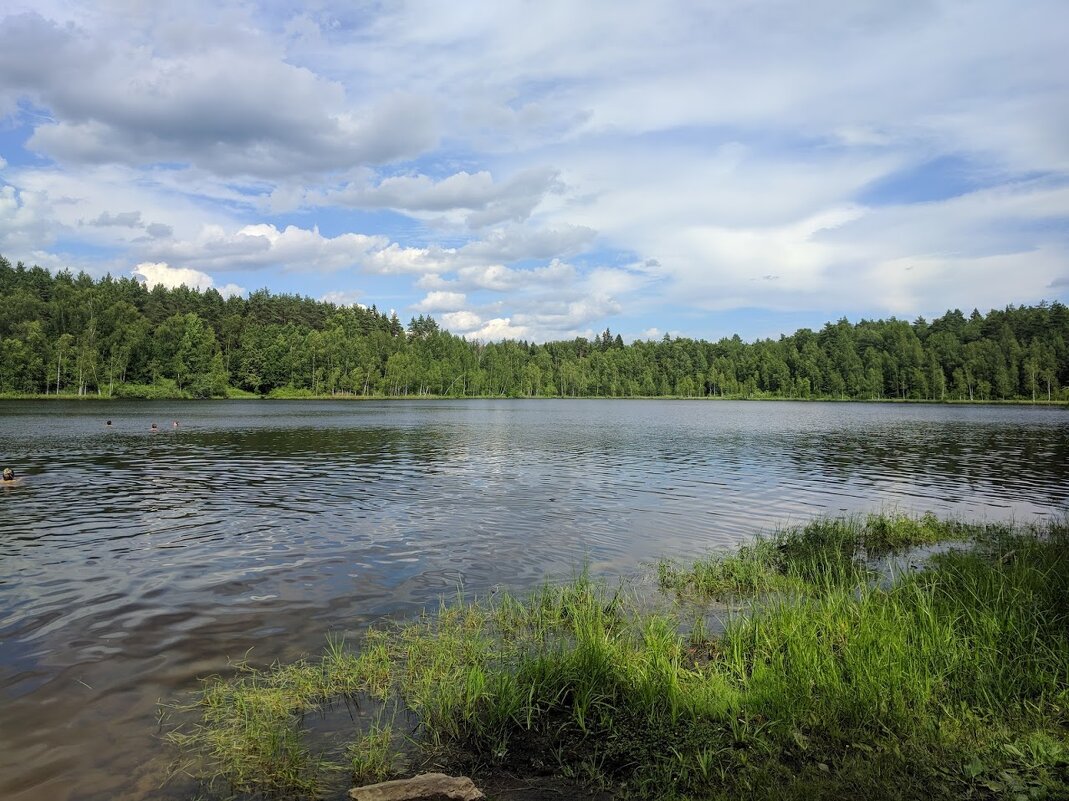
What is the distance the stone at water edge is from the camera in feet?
18.7

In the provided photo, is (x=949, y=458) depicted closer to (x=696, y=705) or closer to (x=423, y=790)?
(x=696, y=705)

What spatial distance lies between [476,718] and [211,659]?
214 inches

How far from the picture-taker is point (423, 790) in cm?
576

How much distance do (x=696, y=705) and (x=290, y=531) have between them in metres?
15.4

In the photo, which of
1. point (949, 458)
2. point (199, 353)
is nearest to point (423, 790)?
point (949, 458)

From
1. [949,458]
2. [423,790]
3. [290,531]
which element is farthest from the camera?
[949,458]

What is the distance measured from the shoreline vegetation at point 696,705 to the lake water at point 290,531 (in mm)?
1271

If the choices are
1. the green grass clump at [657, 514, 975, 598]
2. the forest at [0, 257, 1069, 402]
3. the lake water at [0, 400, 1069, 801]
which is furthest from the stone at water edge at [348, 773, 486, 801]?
the forest at [0, 257, 1069, 402]

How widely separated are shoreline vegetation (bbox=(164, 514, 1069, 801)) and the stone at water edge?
53 centimetres

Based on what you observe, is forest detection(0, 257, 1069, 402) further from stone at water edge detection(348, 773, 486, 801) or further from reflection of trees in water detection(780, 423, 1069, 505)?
stone at water edge detection(348, 773, 486, 801)

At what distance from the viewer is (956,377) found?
188 m

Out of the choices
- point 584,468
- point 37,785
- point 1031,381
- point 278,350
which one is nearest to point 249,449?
point 584,468

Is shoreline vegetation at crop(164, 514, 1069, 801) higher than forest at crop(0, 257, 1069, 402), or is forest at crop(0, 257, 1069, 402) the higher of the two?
forest at crop(0, 257, 1069, 402)

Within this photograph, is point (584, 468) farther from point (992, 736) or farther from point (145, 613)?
point (992, 736)
